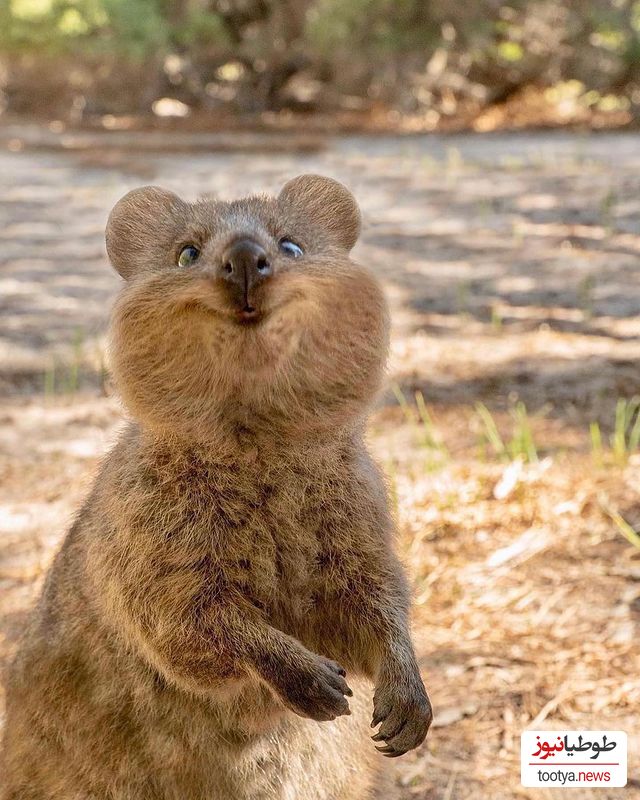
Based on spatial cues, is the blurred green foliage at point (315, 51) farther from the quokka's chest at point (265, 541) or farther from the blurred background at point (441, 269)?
the quokka's chest at point (265, 541)

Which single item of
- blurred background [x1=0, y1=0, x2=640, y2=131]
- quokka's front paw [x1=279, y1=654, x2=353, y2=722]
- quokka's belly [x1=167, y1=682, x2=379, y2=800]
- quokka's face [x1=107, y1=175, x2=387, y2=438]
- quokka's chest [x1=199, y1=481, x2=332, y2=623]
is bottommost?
blurred background [x1=0, y1=0, x2=640, y2=131]

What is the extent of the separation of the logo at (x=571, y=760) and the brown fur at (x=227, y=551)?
46cm

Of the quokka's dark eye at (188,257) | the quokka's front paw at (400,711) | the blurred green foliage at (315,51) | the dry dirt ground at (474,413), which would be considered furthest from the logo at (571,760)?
the blurred green foliage at (315,51)

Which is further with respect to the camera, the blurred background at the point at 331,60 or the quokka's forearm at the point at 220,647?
the blurred background at the point at 331,60

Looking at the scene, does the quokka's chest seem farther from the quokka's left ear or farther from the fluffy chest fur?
the quokka's left ear

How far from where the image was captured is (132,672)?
7.55 ft

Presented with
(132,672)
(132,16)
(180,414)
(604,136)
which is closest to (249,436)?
(180,414)

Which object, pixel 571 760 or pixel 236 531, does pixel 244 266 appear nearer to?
pixel 236 531

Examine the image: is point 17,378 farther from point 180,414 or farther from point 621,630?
Answer: point 180,414

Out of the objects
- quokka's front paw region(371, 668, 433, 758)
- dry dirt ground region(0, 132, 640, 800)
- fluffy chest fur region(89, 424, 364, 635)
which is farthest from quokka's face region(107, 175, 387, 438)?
dry dirt ground region(0, 132, 640, 800)

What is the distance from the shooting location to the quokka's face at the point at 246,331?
1792 millimetres

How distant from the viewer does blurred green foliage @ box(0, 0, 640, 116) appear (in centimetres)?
1330

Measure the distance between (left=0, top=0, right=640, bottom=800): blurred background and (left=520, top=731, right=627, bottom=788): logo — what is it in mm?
82

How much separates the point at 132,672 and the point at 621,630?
1652 mm
